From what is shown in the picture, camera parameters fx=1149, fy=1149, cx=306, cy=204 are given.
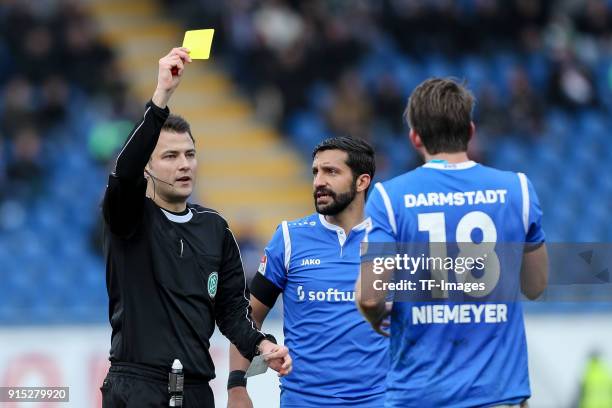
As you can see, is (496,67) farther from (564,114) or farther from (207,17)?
(207,17)

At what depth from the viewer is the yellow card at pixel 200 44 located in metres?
4.55

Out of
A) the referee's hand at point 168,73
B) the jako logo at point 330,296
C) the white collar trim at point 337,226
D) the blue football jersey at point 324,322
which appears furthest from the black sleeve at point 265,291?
the referee's hand at point 168,73

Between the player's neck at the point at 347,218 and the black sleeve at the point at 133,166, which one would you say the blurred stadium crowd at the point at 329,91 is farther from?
the black sleeve at the point at 133,166

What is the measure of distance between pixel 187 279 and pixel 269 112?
10702 mm

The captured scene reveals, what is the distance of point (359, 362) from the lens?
535cm

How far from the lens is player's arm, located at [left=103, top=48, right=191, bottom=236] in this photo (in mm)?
4484

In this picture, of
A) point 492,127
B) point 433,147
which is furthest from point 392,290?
point 492,127

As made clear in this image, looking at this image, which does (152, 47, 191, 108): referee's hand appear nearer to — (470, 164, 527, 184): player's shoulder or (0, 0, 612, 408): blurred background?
(470, 164, 527, 184): player's shoulder

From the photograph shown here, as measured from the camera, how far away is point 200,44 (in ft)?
15.0

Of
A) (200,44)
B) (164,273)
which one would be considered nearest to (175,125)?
(200,44)

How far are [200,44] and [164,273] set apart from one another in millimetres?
960

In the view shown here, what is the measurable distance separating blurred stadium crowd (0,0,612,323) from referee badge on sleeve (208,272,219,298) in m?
6.95

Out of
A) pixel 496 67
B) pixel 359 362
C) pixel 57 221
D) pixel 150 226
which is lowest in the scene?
pixel 359 362

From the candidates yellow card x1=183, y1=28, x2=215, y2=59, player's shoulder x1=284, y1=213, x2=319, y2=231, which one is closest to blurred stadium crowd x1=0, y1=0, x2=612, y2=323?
player's shoulder x1=284, y1=213, x2=319, y2=231
